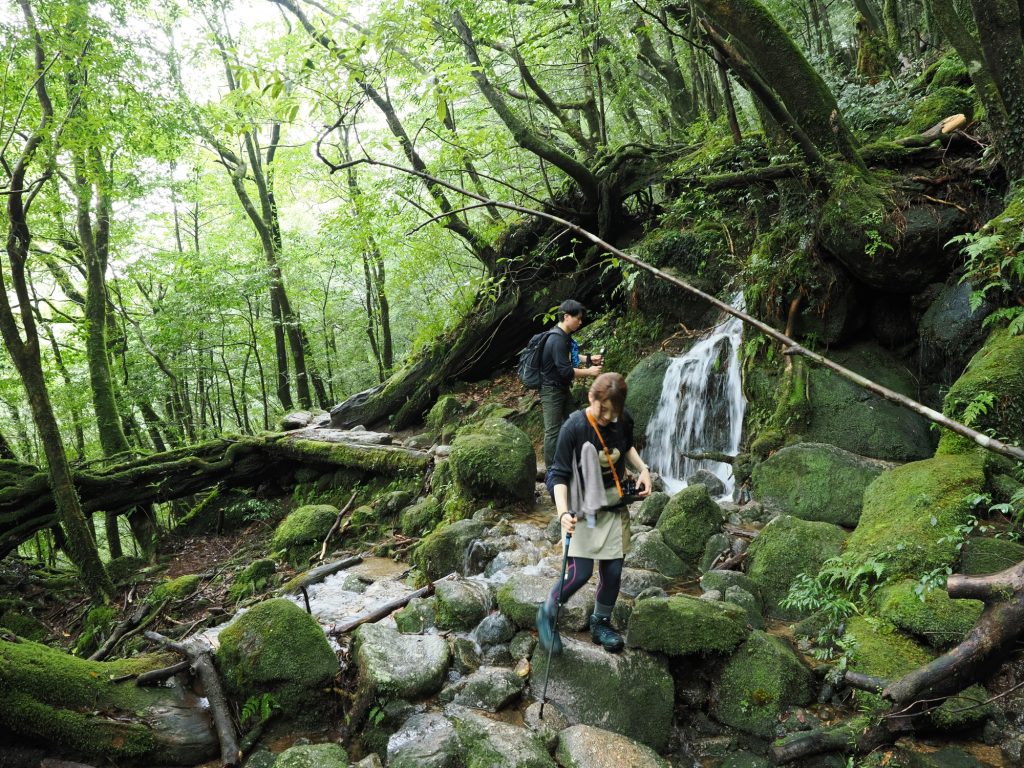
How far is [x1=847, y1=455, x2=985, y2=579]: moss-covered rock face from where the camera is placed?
179 inches

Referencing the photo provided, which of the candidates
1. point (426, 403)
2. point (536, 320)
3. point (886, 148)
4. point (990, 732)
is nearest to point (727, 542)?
point (990, 732)

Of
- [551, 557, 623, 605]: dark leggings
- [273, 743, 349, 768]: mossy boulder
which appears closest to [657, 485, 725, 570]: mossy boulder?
[551, 557, 623, 605]: dark leggings

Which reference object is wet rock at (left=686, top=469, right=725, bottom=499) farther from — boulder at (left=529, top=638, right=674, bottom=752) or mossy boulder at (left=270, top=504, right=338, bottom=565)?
mossy boulder at (left=270, top=504, right=338, bottom=565)

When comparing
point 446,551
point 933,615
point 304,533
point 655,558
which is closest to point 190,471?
point 304,533

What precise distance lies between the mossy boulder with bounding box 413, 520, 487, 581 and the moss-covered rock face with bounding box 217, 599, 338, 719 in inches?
92.6

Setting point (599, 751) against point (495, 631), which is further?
point (495, 631)

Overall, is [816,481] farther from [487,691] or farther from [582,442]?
[487,691]

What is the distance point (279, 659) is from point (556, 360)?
4067 mm

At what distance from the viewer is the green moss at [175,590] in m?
7.83

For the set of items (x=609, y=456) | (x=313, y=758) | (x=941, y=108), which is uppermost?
(x=941, y=108)

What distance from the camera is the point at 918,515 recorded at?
4902mm

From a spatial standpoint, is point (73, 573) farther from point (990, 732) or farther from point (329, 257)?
point (329, 257)

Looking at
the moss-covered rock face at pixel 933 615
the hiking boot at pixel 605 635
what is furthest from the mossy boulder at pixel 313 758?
the moss-covered rock face at pixel 933 615

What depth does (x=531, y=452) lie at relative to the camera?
882 cm
